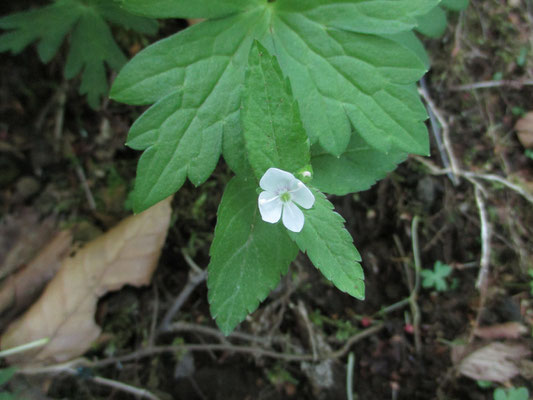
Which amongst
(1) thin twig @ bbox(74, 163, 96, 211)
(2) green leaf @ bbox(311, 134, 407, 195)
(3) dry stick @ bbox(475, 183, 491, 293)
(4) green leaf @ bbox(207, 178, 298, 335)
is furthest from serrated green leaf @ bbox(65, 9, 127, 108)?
(3) dry stick @ bbox(475, 183, 491, 293)

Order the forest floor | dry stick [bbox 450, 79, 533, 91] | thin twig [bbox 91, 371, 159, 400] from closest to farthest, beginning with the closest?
1. thin twig [bbox 91, 371, 159, 400]
2. the forest floor
3. dry stick [bbox 450, 79, 533, 91]

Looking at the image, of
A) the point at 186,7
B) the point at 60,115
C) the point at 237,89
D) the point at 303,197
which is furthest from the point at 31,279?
the point at 303,197

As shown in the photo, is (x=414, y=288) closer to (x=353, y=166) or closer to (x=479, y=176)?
(x=479, y=176)

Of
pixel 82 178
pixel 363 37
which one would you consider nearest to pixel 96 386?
pixel 82 178

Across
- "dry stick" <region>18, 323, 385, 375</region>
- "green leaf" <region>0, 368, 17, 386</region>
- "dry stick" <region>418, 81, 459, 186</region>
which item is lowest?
"green leaf" <region>0, 368, 17, 386</region>

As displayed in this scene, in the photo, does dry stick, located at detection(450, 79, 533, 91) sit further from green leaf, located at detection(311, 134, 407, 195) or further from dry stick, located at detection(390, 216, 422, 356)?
green leaf, located at detection(311, 134, 407, 195)

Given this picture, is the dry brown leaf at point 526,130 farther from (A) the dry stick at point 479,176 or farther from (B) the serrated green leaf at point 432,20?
(B) the serrated green leaf at point 432,20
